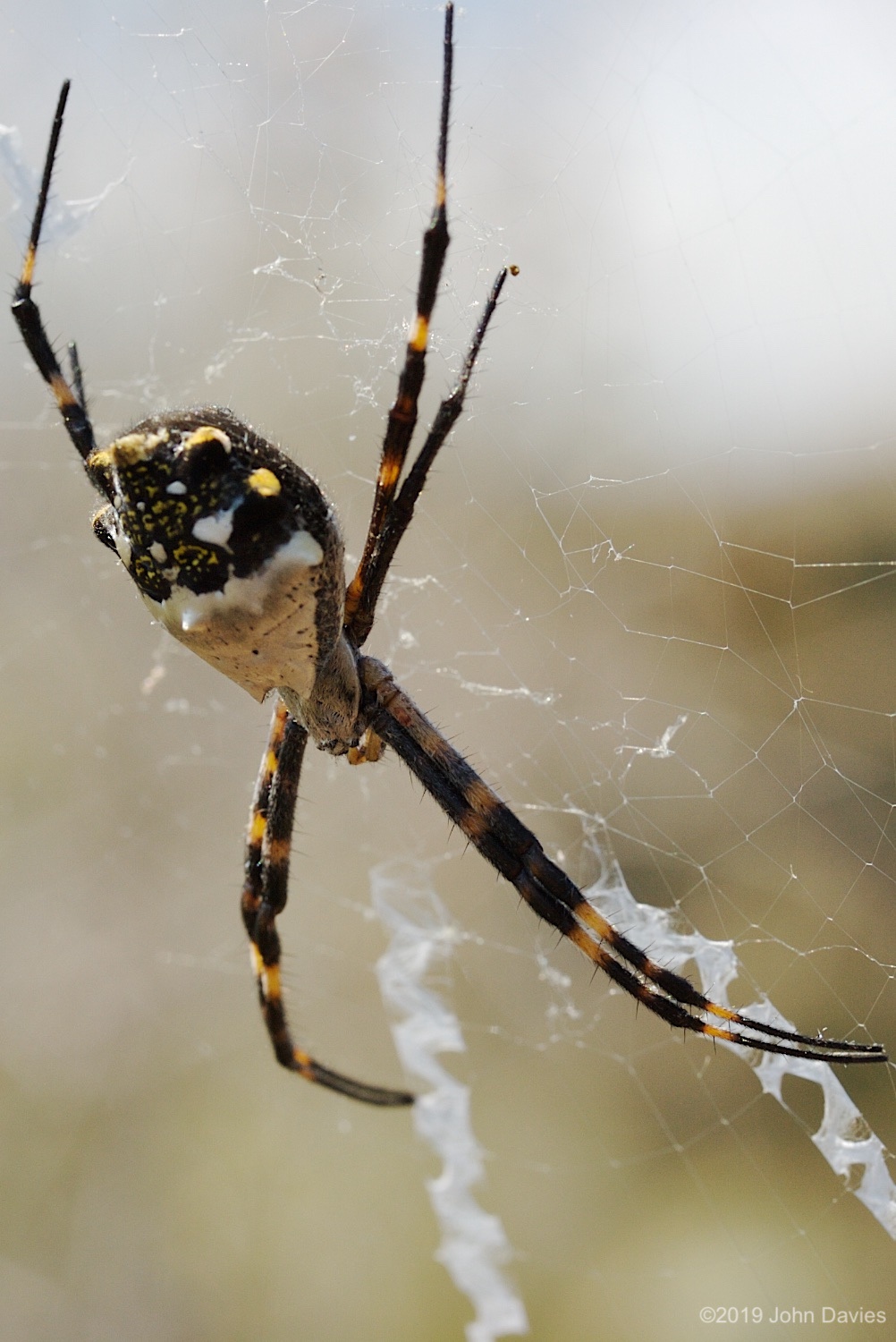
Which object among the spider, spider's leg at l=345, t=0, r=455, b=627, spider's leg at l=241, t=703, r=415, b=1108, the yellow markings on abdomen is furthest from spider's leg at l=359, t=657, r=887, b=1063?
the yellow markings on abdomen

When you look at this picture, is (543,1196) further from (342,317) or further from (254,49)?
(254,49)

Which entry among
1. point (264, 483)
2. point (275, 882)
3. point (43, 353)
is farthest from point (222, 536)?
point (275, 882)

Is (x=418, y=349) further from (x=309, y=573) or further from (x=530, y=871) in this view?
(x=530, y=871)

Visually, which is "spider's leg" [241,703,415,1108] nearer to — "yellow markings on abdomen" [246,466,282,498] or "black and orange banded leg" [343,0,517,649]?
"black and orange banded leg" [343,0,517,649]

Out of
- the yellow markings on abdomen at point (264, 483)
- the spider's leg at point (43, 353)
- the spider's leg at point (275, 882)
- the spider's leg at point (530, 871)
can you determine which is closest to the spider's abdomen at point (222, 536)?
the yellow markings on abdomen at point (264, 483)

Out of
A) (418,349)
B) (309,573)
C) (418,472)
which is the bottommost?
(309,573)

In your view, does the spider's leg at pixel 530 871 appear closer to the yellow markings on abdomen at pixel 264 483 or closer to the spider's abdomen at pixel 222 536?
the spider's abdomen at pixel 222 536
